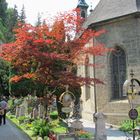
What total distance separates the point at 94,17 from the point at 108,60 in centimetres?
352

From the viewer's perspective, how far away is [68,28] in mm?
18031

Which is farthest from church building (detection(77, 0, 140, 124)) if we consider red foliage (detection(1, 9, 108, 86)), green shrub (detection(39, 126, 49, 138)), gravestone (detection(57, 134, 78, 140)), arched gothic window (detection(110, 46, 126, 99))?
gravestone (detection(57, 134, 78, 140))

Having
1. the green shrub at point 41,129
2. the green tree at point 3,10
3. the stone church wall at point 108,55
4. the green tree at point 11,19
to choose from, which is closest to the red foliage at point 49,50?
the green shrub at point 41,129

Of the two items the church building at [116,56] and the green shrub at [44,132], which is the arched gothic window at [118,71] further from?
the green shrub at [44,132]

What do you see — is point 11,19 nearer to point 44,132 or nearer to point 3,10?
point 3,10

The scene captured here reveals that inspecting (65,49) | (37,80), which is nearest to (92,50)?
(65,49)

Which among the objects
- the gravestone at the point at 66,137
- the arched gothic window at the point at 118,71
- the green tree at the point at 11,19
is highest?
the green tree at the point at 11,19

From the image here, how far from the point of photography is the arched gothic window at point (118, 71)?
2253 cm

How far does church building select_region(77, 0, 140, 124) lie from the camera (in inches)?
842

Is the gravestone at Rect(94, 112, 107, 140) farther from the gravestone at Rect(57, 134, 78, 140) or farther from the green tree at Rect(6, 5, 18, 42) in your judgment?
the green tree at Rect(6, 5, 18, 42)

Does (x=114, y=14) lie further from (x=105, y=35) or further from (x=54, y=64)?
(x=54, y=64)

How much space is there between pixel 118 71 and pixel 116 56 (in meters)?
1.05

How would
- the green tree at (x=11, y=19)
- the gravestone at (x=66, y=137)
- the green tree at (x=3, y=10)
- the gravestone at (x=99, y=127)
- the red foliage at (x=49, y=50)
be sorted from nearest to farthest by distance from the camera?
the gravestone at (x=66, y=137), the gravestone at (x=99, y=127), the red foliage at (x=49, y=50), the green tree at (x=3, y=10), the green tree at (x=11, y=19)

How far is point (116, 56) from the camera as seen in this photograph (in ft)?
75.2
